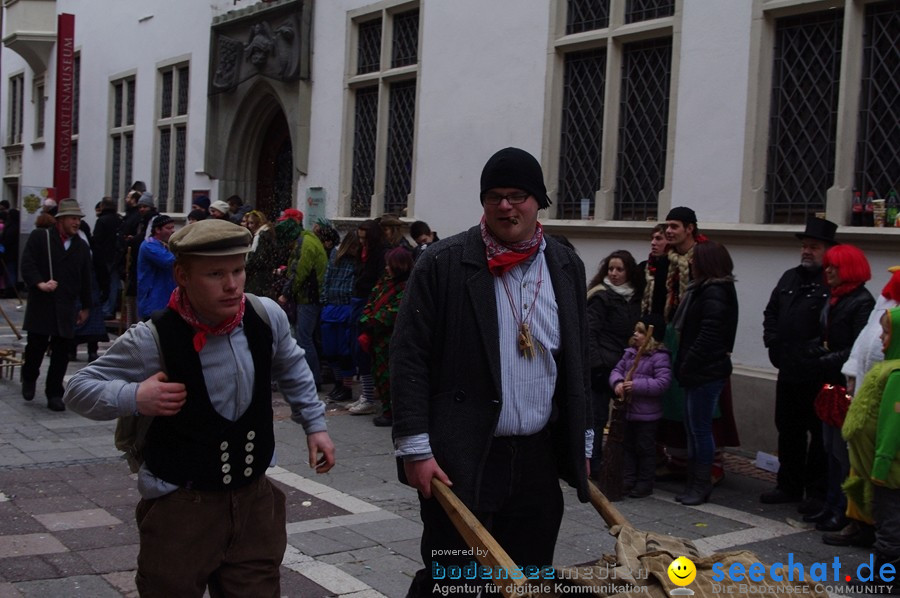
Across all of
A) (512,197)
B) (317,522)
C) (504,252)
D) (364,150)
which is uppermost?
(364,150)

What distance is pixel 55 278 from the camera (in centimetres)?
996

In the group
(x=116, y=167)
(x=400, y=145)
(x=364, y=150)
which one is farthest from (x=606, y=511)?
(x=116, y=167)

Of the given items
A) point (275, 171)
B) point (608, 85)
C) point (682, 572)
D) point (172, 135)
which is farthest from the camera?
point (172, 135)

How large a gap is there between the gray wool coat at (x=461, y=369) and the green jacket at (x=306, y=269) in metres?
7.24

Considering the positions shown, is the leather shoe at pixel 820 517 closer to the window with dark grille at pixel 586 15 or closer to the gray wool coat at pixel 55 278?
the window with dark grille at pixel 586 15

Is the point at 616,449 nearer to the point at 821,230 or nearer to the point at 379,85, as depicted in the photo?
the point at 821,230

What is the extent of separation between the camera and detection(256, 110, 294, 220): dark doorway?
1672 centimetres

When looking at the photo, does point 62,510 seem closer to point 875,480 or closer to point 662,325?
point 662,325

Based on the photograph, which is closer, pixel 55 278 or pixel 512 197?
pixel 512 197

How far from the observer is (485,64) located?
456 inches

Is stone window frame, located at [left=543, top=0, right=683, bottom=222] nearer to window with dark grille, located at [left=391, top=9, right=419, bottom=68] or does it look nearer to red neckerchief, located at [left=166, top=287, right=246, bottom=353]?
window with dark grille, located at [left=391, top=9, right=419, bottom=68]

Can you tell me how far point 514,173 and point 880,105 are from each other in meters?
5.56

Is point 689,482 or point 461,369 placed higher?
point 461,369

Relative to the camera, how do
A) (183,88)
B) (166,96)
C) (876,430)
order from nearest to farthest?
(876,430) < (183,88) < (166,96)
